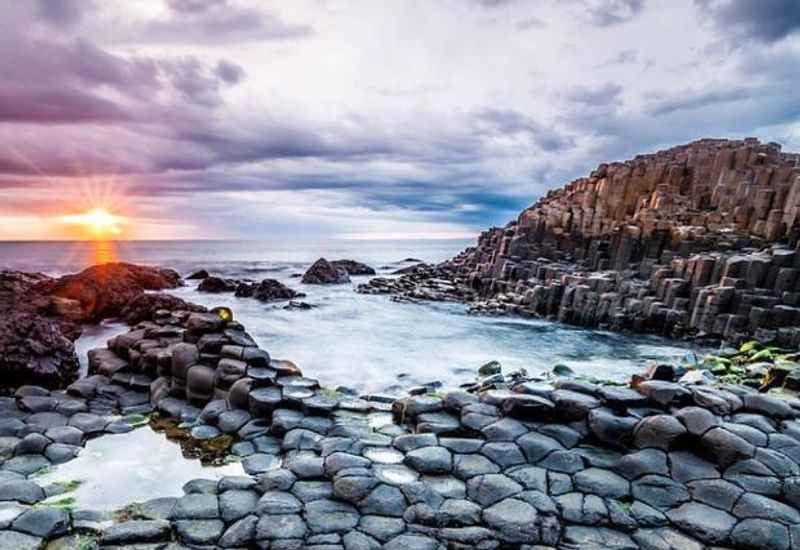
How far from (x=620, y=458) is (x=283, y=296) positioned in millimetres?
20239

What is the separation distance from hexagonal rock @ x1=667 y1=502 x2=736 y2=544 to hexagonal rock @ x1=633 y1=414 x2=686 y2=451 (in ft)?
2.63

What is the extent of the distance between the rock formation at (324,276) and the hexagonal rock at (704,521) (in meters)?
28.6

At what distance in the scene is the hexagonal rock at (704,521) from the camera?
4168 millimetres

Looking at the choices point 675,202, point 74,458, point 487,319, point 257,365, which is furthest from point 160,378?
point 675,202

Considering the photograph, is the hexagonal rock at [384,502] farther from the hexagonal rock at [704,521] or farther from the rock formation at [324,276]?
the rock formation at [324,276]

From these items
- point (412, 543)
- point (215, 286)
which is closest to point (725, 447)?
point (412, 543)

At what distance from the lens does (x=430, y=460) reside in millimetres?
5199

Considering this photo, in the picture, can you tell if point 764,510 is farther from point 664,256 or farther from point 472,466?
point 664,256

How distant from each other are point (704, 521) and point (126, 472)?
5808 millimetres

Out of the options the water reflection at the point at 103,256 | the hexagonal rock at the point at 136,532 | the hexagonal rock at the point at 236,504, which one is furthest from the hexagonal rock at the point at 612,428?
the water reflection at the point at 103,256

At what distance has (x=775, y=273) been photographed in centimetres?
1528

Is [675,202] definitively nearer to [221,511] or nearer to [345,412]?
[345,412]

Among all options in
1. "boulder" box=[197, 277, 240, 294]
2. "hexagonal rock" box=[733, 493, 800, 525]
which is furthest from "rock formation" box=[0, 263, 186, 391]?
"hexagonal rock" box=[733, 493, 800, 525]

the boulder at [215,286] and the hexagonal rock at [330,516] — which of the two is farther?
the boulder at [215,286]
